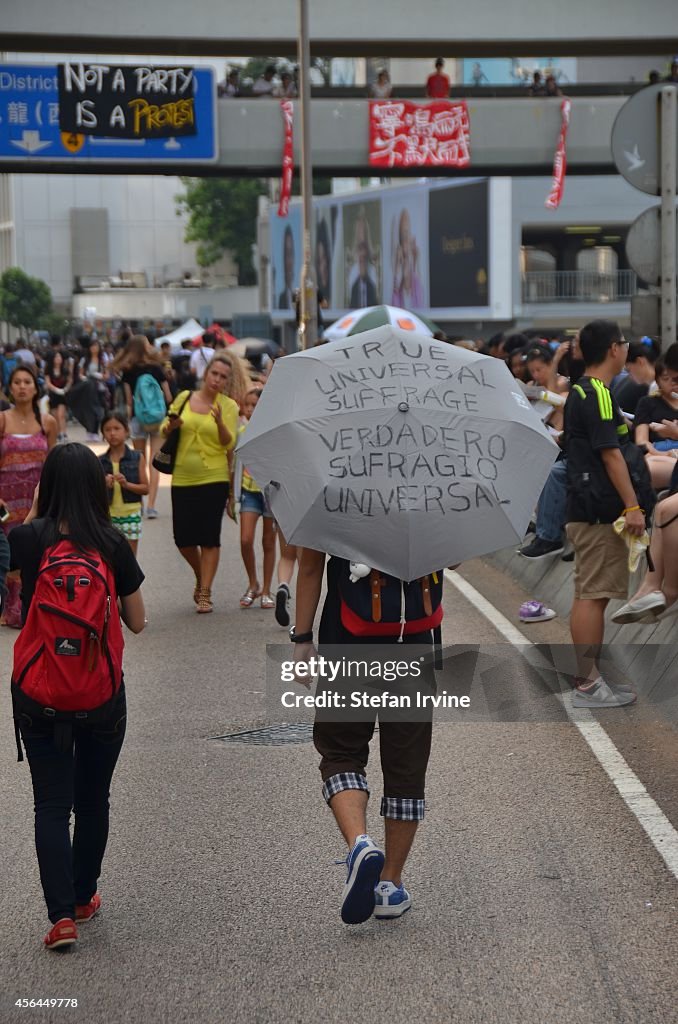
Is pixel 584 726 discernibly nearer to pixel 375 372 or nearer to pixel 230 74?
pixel 375 372

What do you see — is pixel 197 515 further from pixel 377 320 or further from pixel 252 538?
pixel 377 320

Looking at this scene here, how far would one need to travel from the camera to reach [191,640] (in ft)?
33.1

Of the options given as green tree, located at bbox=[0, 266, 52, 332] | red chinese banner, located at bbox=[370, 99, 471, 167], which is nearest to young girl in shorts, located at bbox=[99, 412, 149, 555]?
red chinese banner, located at bbox=[370, 99, 471, 167]

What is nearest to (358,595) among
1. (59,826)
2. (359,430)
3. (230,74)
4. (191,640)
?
(359,430)

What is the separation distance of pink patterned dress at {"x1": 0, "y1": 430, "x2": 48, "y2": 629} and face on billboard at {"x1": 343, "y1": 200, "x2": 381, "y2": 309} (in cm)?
4911

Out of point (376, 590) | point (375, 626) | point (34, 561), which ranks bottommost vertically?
point (375, 626)

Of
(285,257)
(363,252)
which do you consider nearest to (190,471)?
(363,252)

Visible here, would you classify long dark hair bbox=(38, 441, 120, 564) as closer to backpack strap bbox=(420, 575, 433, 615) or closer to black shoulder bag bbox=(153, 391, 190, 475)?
backpack strap bbox=(420, 575, 433, 615)

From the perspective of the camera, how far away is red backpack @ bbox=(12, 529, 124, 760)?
4.70 m

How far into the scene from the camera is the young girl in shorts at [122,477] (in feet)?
35.1

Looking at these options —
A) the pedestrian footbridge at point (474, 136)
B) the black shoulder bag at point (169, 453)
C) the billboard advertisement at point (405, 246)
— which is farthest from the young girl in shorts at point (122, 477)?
the billboard advertisement at point (405, 246)

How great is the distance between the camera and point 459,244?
Result: 176 ft

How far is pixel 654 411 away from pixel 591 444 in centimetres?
259

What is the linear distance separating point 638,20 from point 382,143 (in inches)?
180
